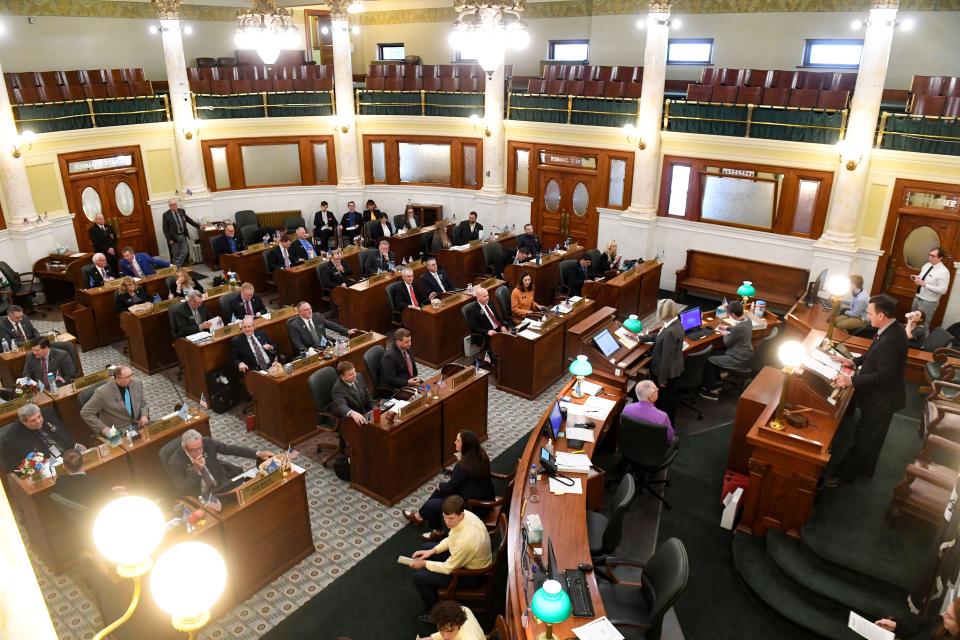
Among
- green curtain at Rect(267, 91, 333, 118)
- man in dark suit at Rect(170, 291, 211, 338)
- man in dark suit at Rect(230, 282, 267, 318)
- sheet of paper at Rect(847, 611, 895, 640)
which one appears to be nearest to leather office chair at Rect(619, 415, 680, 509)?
sheet of paper at Rect(847, 611, 895, 640)

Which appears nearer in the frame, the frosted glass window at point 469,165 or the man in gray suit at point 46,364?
the man in gray suit at point 46,364

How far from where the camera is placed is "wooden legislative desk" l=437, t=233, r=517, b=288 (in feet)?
42.6

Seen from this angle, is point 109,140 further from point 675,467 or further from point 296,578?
point 675,467

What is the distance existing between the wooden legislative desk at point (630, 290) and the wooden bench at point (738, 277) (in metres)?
1.11

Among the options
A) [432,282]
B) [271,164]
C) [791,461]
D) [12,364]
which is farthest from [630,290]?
[271,164]

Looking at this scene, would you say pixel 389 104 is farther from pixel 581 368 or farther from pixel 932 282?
pixel 932 282

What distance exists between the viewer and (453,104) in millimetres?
16109

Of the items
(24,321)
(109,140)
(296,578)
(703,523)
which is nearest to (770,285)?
(703,523)

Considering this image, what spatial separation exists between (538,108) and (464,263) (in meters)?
4.52

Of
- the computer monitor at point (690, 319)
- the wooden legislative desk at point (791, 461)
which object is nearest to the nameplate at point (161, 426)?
the wooden legislative desk at point (791, 461)

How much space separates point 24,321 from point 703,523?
9.22 m

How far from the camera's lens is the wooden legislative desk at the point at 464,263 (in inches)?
511

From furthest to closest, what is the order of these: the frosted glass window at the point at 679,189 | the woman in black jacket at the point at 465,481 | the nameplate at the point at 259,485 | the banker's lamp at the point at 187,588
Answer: the frosted glass window at the point at 679,189
the woman in black jacket at the point at 465,481
the nameplate at the point at 259,485
the banker's lamp at the point at 187,588

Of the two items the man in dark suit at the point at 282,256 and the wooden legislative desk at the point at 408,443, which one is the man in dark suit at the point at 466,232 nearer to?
the man in dark suit at the point at 282,256
